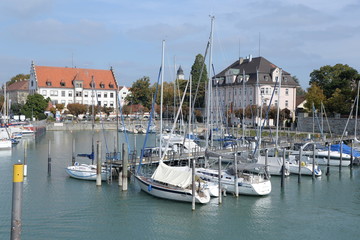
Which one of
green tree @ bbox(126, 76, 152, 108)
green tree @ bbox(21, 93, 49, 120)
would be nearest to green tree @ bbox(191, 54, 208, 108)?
green tree @ bbox(126, 76, 152, 108)

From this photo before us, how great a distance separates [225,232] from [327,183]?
57.5 feet

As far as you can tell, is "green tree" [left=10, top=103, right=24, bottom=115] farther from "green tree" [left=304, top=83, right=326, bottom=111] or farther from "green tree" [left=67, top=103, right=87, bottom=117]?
"green tree" [left=304, top=83, right=326, bottom=111]

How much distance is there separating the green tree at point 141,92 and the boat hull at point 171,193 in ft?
279

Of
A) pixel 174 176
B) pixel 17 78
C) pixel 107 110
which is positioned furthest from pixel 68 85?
pixel 174 176

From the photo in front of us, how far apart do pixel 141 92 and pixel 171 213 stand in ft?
299

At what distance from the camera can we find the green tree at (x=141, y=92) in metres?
116

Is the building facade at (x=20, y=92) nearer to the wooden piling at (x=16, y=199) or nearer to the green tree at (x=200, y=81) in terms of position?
the green tree at (x=200, y=81)

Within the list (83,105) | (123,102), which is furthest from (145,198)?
(123,102)

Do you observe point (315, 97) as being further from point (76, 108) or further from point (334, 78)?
point (76, 108)

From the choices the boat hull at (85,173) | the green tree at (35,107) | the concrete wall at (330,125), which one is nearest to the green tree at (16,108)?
the green tree at (35,107)

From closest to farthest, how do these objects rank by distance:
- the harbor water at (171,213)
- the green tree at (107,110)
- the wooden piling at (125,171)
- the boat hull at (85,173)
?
the harbor water at (171,213)
the wooden piling at (125,171)
the boat hull at (85,173)
the green tree at (107,110)

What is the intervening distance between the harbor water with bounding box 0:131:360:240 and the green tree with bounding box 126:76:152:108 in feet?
262

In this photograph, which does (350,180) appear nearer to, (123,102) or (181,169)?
(181,169)

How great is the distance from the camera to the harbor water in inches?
947
